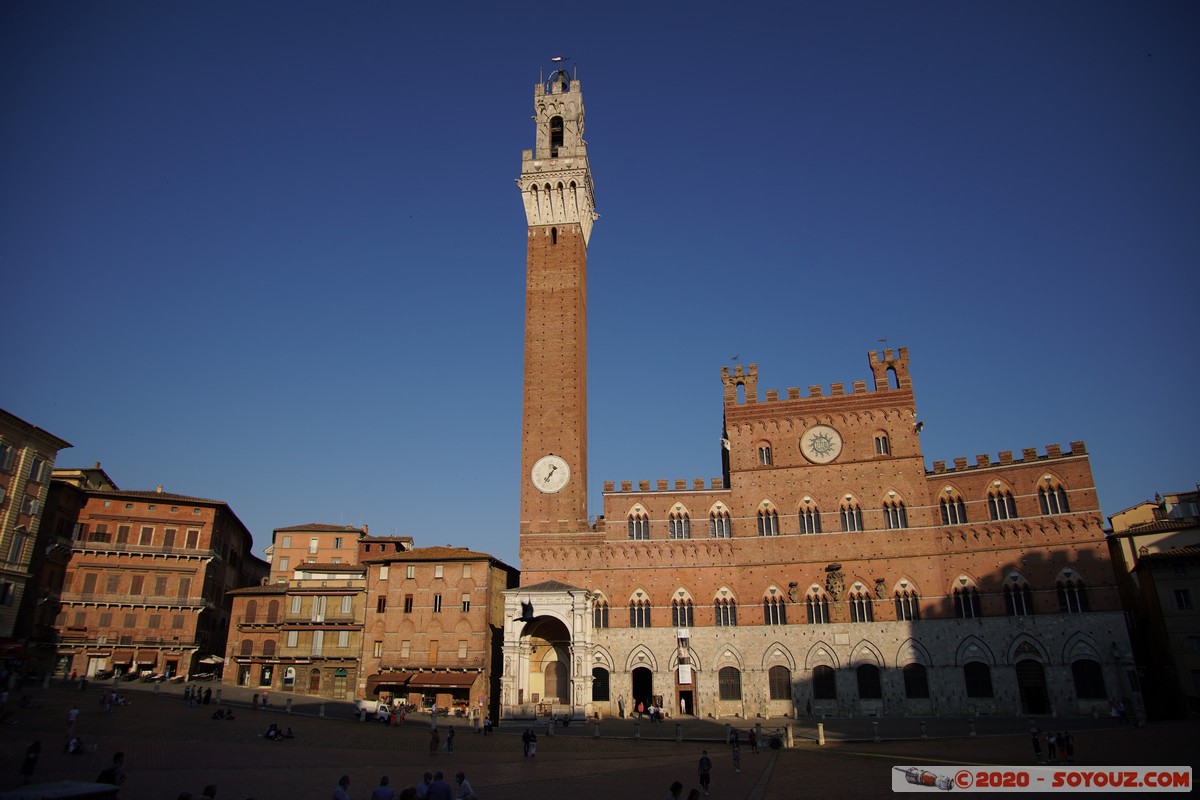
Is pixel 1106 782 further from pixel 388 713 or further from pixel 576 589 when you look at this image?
pixel 388 713

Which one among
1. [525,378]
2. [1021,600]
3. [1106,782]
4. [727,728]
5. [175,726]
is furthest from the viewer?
[525,378]

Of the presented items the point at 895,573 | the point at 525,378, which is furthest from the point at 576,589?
the point at 895,573

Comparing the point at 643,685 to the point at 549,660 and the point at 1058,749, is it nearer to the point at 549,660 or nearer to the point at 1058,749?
the point at 549,660

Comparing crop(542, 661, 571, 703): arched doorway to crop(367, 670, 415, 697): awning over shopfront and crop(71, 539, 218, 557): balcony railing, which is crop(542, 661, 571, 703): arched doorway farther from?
crop(71, 539, 218, 557): balcony railing

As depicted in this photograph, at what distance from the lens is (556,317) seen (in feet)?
179

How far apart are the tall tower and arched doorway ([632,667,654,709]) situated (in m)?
9.38

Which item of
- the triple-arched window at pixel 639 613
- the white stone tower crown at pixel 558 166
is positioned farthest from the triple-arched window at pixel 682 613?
the white stone tower crown at pixel 558 166

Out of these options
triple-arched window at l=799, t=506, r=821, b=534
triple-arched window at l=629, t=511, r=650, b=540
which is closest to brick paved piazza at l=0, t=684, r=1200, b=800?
triple-arched window at l=799, t=506, r=821, b=534

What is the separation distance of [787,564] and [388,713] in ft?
79.3

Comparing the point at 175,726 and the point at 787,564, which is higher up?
the point at 787,564

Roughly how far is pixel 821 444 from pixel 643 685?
18.4 m

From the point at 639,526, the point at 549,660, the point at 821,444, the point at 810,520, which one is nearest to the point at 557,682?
the point at 549,660

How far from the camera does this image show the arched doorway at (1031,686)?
4225cm

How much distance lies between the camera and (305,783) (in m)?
23.8
